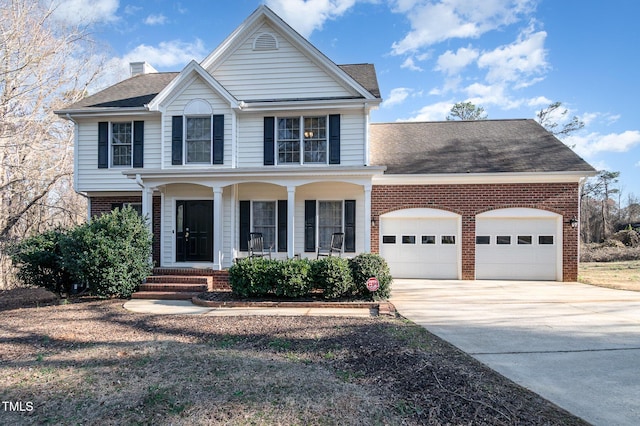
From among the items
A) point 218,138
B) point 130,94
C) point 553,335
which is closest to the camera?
point 553,335

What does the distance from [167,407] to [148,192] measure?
8546 mm

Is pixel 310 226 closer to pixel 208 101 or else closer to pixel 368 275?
pixel 368 275

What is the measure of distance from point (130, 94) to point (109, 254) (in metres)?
6.58

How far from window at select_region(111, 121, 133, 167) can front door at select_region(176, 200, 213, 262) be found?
90.0 inches

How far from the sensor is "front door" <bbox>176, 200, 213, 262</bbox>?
11156 mm

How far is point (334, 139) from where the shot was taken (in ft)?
35.8

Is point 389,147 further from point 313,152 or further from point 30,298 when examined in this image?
point 30,298

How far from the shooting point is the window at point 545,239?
11.3m

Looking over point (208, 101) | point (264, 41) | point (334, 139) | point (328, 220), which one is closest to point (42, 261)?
point (208, 101)

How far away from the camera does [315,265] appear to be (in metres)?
8.10

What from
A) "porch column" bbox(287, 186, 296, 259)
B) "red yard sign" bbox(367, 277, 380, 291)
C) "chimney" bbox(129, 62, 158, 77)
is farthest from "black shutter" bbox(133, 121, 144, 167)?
"red yard sign" bbox(367, 277, 380, 291)


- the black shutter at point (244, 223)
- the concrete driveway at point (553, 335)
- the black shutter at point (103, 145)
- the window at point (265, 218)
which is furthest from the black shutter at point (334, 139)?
the black shutter at point (103, 145)

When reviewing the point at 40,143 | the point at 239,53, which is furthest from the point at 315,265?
the point at 40,143

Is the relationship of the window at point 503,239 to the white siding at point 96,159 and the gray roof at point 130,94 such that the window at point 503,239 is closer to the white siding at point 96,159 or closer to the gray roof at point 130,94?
the white siding at point 96,159
